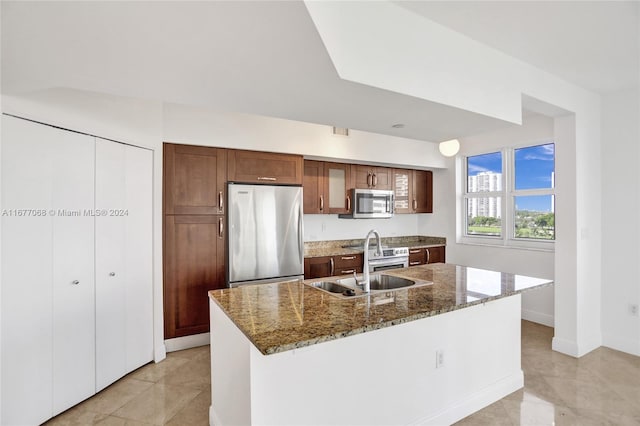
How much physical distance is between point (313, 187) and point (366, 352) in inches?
103

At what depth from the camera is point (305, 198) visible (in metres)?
4.07

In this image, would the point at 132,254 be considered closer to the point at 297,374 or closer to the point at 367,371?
the point at 297,374

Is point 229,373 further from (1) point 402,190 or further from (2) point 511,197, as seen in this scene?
(2) point 511,197

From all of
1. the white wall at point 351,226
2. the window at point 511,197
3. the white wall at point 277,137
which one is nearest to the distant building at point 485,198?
the window at point 511,197

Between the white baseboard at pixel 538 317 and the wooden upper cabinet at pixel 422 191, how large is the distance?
1930mm

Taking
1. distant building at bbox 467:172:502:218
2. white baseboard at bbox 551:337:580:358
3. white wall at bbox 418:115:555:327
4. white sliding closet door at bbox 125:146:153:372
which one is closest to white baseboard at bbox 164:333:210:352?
white sliding closet door at bbox 125:146:153:372

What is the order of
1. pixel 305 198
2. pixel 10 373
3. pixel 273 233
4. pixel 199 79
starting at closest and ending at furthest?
pixel 199 79
pixel 10 373
pixel 273 233
pixel 305 198

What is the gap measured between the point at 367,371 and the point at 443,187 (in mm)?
4090

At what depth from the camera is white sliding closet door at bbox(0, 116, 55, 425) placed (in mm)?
1931

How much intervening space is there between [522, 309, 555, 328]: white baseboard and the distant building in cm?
130

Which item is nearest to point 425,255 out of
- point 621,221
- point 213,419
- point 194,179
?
point 621,221

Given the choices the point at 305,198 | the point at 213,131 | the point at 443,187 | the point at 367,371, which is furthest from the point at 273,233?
the point at 443,187

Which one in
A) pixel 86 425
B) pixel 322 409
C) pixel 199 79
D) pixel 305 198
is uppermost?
pixel 199 79

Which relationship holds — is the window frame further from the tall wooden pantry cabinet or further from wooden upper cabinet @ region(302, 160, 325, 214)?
the tall wooden pantry cabinet
